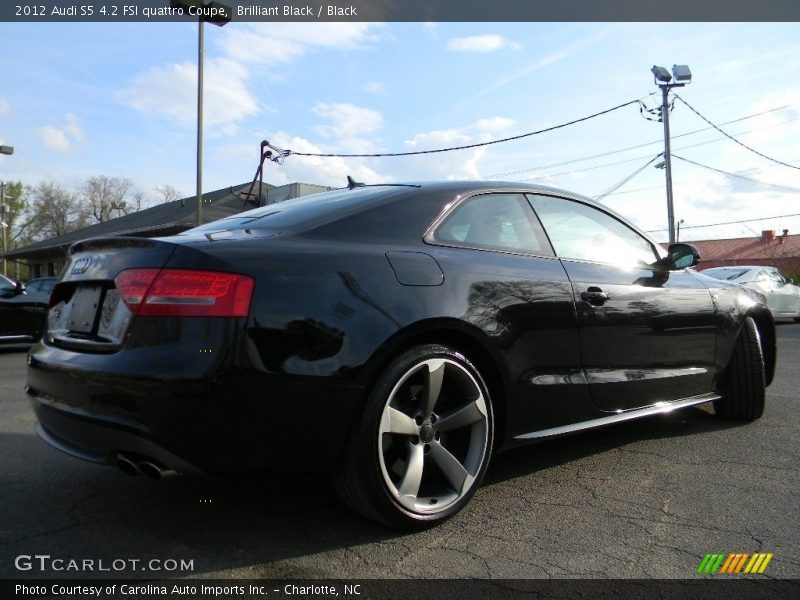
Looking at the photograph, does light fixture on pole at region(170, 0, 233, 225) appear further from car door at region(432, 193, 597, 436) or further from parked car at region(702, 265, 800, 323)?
car door at region(432, 193, 597, 436)

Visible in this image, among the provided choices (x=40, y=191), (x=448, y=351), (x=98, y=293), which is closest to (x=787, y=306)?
(x=448, y=351)

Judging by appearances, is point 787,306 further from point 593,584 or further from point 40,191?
point 40,191

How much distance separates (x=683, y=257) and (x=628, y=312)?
2.67 feet

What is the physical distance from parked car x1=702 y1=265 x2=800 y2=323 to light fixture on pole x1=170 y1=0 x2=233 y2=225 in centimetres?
1224

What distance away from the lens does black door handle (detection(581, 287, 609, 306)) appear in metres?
3.25

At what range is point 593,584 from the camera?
2.15 m

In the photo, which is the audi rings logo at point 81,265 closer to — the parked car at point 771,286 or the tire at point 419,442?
the tire at point 419,442

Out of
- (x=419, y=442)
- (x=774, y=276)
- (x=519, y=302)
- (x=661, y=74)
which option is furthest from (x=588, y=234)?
(x=661, y=74)

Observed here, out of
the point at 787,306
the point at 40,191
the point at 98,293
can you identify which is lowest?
the point at 787,306

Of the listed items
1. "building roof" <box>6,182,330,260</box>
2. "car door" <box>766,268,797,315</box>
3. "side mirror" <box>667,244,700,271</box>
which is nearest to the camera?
"side mirror" <box>667,244,700,271</box>

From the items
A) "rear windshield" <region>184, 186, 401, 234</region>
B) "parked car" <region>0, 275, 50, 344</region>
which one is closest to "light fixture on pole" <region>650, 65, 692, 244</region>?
"parked car" <region>0, 275, 50, 344</region>

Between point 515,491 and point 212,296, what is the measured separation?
5.58 feet

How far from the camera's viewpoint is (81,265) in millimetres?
2717

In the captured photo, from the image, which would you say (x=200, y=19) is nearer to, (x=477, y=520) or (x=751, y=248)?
(x=477, y=520)
